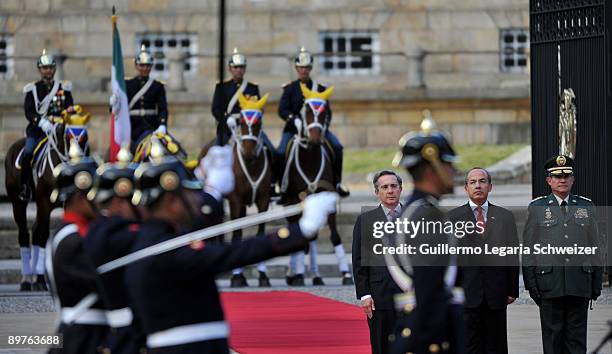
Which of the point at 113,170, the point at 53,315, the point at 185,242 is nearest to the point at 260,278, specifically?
the point at 53,315

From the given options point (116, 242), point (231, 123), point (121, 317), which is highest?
point (231, 123)

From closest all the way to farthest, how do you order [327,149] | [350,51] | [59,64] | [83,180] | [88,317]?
[88,317] < [83,180] < [327,149] < [59,64] < [350,51]

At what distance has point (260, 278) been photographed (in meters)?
22.1

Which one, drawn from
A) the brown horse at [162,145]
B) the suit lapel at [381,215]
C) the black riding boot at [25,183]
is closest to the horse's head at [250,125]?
the brown horse at [162,145]

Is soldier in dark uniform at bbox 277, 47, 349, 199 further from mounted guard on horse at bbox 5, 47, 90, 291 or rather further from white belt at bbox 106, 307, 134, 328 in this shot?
white belt at bbox 106, 307, 134, 328

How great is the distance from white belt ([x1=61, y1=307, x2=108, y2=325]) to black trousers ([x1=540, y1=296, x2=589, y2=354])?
436 centimetres

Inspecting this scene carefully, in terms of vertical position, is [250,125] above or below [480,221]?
above

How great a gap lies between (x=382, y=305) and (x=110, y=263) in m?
3.37

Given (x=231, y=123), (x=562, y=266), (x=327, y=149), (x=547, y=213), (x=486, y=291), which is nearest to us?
(x=486, y=291)

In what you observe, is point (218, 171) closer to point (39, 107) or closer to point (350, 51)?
point (39, 107)

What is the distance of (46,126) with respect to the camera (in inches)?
899

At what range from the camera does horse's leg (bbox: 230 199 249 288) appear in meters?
22.0

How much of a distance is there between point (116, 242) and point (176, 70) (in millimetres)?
26588

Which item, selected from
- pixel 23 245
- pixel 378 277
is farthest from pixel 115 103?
pixel 378 277
